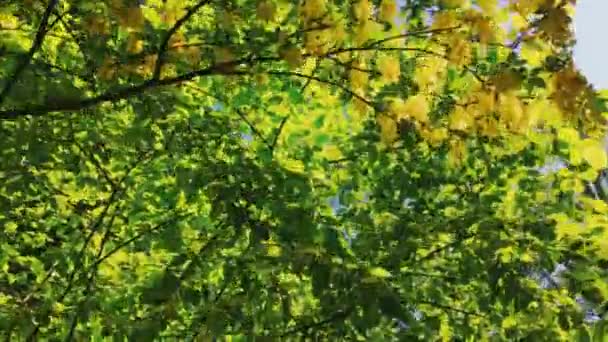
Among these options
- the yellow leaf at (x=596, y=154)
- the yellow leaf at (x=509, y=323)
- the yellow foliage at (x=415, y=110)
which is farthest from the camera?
the yellow leaf at (x=509, y=323)

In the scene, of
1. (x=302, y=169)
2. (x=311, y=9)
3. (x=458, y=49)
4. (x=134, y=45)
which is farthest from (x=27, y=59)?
(x=458, y=49)

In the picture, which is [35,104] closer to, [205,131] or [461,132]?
[205,131]

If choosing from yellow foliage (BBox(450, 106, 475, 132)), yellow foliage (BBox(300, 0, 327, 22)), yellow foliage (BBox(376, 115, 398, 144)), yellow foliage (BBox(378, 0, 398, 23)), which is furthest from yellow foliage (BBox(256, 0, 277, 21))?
yellow foliage (BBox(450, 106, 475, 132))

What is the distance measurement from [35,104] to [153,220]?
7.29ft

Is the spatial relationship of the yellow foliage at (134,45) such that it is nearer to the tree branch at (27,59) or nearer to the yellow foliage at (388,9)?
the tree branch at (27,59)

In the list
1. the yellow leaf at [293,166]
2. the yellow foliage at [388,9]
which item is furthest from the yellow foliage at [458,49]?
the yellow leaf at [293,166]

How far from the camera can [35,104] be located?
13.2 feet

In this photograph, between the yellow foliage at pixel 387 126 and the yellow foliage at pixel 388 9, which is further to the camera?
the yellow foliage at pixel 388 9

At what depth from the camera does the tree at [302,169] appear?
354 cm

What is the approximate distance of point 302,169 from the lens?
4980 millimetres

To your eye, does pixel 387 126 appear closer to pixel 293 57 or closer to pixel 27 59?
pixel 293 57

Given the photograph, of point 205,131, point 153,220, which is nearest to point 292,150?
point 205,131

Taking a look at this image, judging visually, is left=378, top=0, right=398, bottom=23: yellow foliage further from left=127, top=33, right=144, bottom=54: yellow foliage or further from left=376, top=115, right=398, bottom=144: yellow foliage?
left=127, top=33, right=144, bottom=54: yellow foliage

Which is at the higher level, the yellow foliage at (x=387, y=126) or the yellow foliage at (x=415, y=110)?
the yellow foliage at (x=415, y=110)
